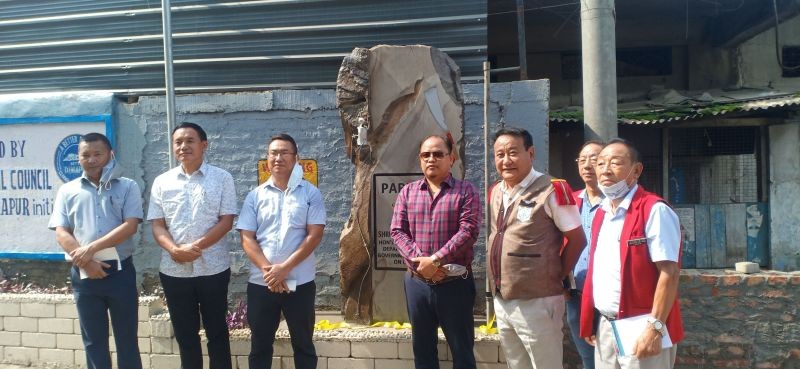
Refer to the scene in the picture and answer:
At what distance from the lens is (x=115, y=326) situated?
3.63 metres

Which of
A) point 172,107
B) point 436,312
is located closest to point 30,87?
point 172,107

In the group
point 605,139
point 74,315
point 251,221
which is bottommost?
point 74,315

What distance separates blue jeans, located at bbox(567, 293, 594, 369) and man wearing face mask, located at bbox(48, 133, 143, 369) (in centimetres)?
260

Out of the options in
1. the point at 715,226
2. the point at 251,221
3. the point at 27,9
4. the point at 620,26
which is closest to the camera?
the point at 251,221

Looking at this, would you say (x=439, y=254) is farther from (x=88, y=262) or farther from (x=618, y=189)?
(x=88, y=262)

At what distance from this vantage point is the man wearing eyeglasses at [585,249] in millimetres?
3227

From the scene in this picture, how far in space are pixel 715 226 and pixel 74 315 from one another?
27.4ft

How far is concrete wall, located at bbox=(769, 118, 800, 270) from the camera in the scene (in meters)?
8.68

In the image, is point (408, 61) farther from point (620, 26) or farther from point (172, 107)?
point (620, 26)

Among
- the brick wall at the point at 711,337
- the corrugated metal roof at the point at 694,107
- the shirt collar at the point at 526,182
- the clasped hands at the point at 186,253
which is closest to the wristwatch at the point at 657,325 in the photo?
the shirt collar at the point at 526,182

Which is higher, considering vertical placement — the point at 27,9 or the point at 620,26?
the point at 620,26

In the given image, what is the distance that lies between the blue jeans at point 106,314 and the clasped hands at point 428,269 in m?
1.82

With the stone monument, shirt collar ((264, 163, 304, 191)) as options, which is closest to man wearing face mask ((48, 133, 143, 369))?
shirt collar ((264, 163, 304, 191))

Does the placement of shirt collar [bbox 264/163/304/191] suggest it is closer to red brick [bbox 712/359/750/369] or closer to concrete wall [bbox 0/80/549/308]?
concrete wall [bbox 0/80/549/308]
